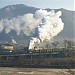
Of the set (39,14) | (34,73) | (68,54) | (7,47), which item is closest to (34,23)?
(39,14)

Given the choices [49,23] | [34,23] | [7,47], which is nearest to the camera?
[49,23]

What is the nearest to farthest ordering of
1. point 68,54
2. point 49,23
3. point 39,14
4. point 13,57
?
1. point 13,57
2. point 68,54
3. point 49,23
4. point 39,14

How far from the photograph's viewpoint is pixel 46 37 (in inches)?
2913

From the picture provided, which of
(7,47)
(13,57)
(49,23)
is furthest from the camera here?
(7,47)

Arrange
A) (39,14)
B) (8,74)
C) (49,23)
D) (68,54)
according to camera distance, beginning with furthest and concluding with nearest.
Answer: (39,14), (49,23), (68,54), (8,74)

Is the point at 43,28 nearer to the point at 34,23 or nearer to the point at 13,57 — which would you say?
the point at 13,57

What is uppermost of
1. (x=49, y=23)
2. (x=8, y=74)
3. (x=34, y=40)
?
(x=49, y=23)

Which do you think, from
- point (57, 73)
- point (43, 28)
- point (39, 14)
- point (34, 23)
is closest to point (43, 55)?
point (43, 28)

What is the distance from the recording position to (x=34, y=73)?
34.0m

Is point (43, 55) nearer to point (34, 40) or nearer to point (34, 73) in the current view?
point (34, 40)

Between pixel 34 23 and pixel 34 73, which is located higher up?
pixel 34 23

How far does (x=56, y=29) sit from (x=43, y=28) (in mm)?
4236

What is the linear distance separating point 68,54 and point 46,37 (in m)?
15.0

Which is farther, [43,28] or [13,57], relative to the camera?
[43,28]
